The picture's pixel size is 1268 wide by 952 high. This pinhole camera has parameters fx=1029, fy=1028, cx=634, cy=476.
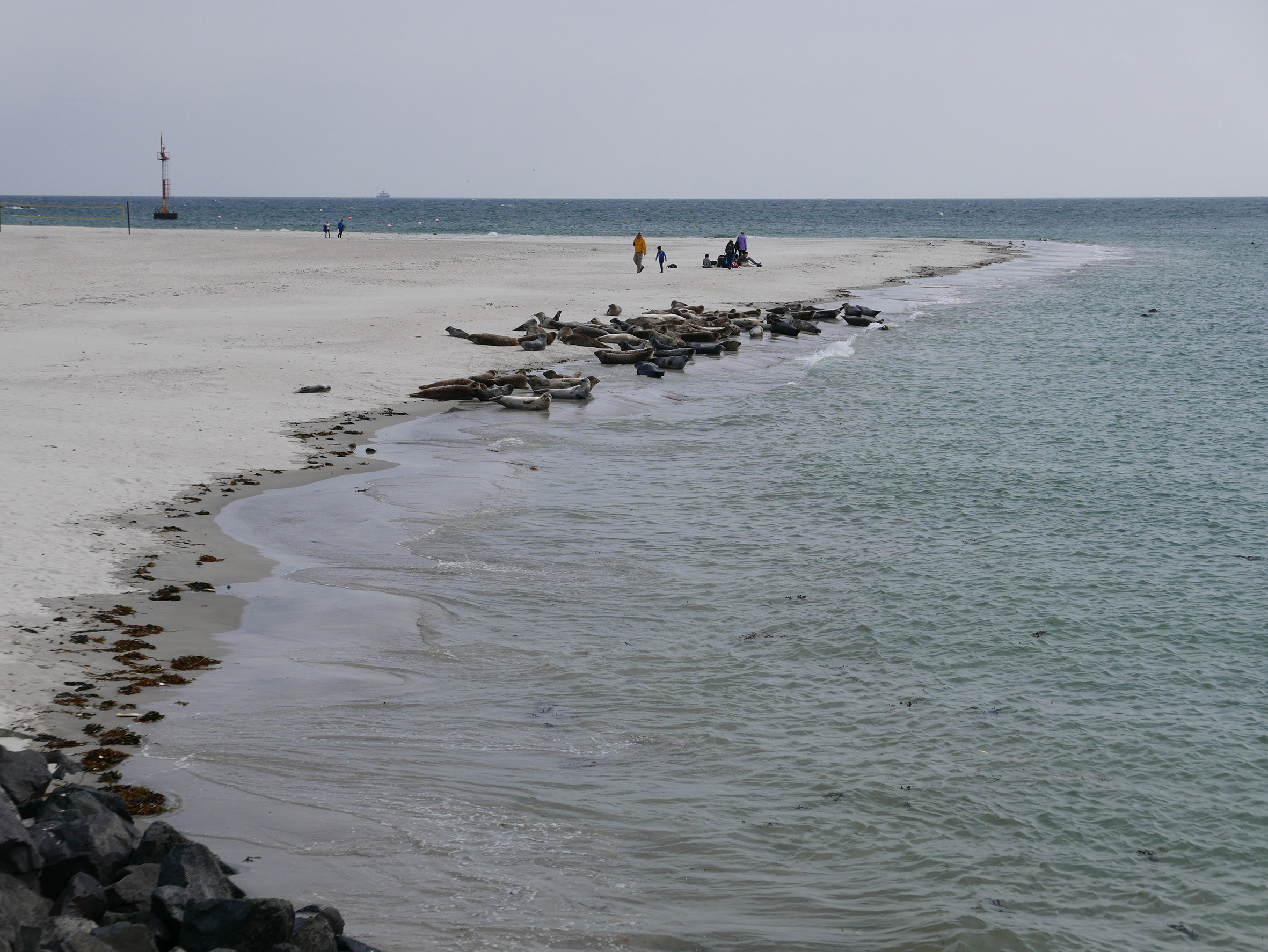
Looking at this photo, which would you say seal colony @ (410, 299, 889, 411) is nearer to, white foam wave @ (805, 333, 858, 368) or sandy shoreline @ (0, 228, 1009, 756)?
sandy shoreline @ (0, 228, 1009, 756)

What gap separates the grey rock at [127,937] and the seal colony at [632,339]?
51.6ft

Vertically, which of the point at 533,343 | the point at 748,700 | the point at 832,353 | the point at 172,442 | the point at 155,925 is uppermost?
the point at 533,343

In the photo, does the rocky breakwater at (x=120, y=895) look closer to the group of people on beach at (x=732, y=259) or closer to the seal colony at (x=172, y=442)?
the seal colony at (x=172, y=442)

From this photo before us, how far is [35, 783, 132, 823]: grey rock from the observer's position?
537 centimetres

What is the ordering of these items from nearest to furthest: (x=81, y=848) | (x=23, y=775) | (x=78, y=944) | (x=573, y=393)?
(x=78, y=944) < (x=81, y=848) < (x=23, y=775) < (x=573, y=393)

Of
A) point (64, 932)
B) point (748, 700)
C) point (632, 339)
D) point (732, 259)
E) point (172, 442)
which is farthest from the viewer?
point (732, 259)

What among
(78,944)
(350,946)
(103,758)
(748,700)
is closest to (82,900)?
(78,944)

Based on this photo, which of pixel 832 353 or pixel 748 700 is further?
pixel 832 353

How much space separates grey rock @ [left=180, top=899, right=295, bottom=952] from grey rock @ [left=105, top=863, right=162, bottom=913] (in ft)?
1.38

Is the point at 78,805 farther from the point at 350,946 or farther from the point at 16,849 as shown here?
the point at 350,946

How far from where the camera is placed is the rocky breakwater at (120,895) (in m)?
4.50

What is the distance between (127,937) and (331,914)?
895mm

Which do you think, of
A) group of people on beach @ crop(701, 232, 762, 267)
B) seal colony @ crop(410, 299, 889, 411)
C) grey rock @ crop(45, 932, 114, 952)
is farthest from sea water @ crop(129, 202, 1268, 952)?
group of people on beach @ crop(701, 232, 762, 267)

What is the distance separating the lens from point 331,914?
4969 mm
